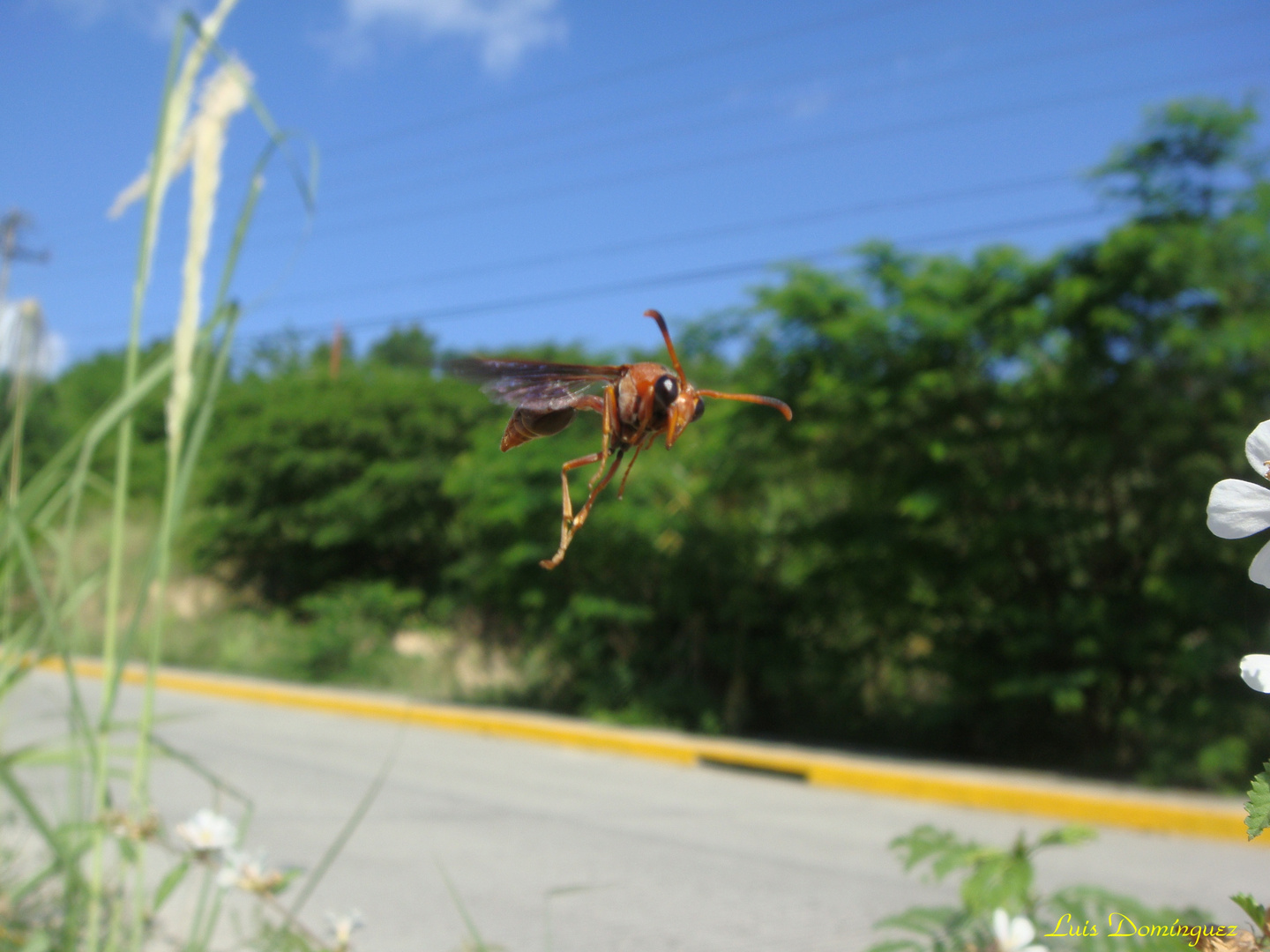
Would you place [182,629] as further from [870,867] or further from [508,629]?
[870,867]

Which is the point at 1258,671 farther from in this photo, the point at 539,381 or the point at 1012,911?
the point at 1012,911

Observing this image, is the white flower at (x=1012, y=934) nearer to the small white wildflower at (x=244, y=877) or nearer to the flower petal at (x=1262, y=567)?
the flower petal at (x=1262, y=567)

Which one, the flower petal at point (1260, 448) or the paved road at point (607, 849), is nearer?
the flower petal at point (1260, 448)

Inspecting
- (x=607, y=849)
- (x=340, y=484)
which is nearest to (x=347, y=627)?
(x=340, y=484)

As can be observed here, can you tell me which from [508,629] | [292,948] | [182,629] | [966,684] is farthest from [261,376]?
[292,948]
